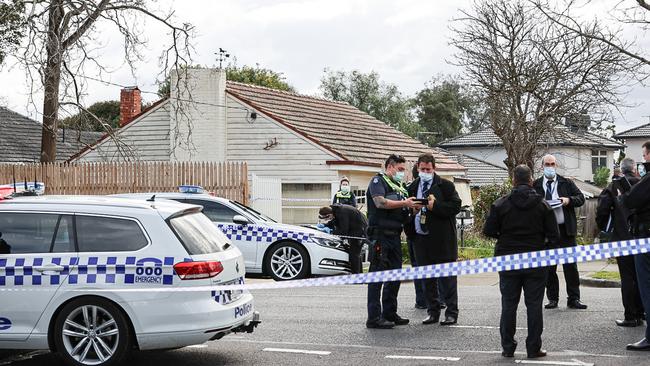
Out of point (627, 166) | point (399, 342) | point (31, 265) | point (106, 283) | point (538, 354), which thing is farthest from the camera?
point (627, 166)

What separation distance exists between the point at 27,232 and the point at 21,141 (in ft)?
97.2

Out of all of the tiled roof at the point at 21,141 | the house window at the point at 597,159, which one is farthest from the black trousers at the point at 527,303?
the house window at the point at 597,159

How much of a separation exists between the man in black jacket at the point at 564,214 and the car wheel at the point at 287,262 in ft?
17.2

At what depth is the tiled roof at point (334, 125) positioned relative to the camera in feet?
88.7

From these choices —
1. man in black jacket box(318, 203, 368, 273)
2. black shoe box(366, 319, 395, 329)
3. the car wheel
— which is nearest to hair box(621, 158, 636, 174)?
black shoe box(366, 319, 395, 329)

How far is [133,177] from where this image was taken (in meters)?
22.7

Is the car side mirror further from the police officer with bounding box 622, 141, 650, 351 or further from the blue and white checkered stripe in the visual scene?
the police officer with bounding box 622, 141, 650, 351

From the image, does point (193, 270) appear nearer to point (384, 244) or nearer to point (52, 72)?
point (384, 244)

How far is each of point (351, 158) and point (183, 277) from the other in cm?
1839

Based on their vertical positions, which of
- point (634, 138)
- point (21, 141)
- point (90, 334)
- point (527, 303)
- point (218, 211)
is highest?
point (634, 138)

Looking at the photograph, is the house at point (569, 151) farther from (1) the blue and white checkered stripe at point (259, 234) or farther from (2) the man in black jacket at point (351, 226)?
(1) the blue and white checkered stripe at point (259, 234)

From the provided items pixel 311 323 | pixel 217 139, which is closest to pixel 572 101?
pixel 217 139

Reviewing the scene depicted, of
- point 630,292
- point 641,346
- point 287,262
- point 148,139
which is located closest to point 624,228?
point 630,292

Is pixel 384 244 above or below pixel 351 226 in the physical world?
below
